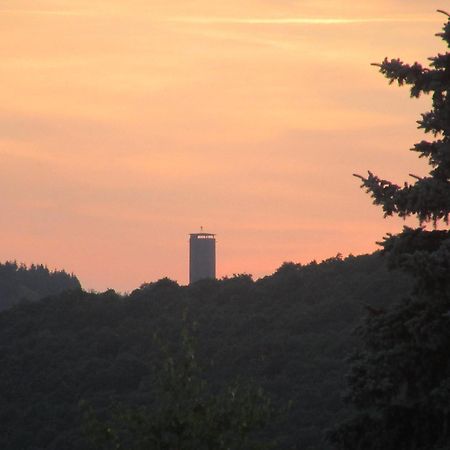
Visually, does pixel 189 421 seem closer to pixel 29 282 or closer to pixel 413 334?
pixel 413 334

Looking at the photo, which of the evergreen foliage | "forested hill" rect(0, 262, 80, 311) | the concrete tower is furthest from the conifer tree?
"forested hill" rect(0, 262, 80, 311)

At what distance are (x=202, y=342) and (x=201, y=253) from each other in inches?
2013

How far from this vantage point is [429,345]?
22.4 meters

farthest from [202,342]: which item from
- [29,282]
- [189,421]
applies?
[29,282]

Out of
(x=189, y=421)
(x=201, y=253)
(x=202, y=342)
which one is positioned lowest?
(x=189, y=421)

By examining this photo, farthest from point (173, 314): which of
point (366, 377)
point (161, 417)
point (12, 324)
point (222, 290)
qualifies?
point (366, 377)

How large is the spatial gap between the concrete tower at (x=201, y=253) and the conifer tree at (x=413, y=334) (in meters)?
93.8

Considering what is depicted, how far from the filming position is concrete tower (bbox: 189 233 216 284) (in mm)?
117688

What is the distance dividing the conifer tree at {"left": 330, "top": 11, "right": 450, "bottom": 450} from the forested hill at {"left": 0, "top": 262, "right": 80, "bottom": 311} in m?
145

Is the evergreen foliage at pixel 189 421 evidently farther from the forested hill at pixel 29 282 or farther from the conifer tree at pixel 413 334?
the forested hill at pixel 29 282

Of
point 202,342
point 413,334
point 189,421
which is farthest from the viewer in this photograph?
point 202,342

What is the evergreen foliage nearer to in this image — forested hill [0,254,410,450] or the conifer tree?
the conifer tree

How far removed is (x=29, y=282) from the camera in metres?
184

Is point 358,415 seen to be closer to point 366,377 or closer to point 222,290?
point 366,377
